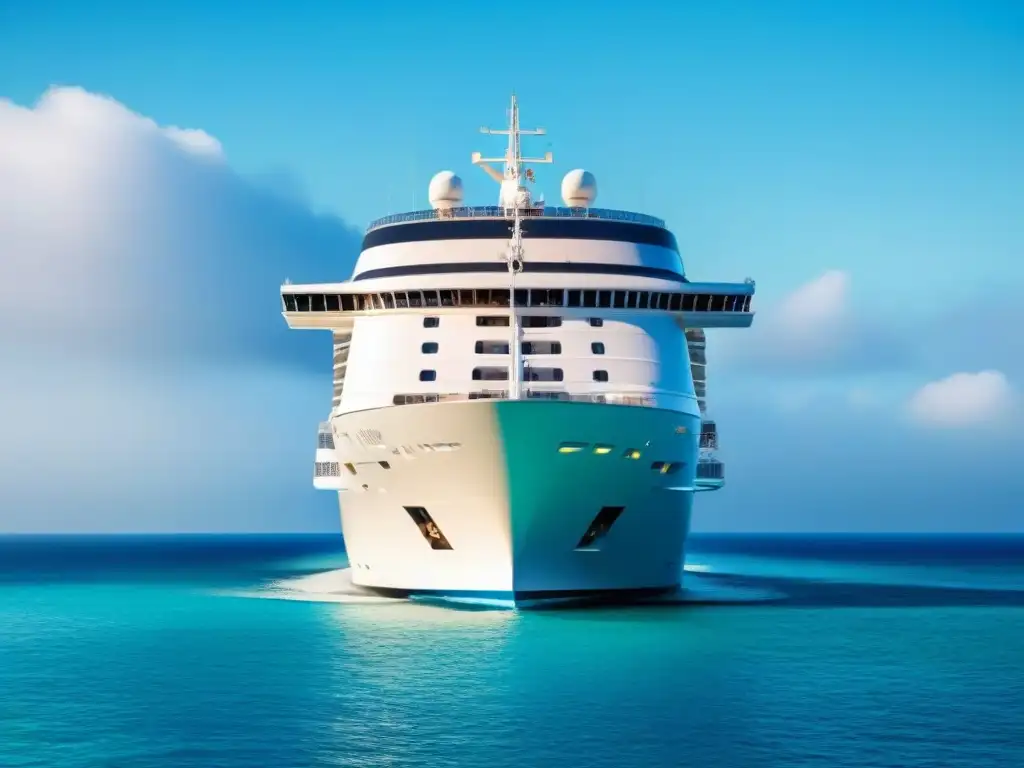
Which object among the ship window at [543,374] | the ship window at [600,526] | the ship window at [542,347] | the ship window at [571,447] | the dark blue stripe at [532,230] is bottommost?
the ship window at [600,526]

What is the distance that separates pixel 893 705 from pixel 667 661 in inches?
228

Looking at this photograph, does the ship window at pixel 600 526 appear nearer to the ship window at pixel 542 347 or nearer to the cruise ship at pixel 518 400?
the cruise ship at pixel 518 400

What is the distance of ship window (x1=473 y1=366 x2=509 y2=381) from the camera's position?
37.5 metres

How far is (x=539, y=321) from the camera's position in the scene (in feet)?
127

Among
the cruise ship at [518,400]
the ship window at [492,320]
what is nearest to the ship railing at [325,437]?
the cruise ship at [518,400]

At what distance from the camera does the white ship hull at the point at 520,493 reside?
33.8m

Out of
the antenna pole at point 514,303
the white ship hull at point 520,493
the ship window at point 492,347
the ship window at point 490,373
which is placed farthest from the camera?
the ship window at point 492,347

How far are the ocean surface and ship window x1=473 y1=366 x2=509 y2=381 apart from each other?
6.55 m

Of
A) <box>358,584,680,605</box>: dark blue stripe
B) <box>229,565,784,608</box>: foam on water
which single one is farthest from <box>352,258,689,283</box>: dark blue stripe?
<box>229,565,784,608</box>: foam on water

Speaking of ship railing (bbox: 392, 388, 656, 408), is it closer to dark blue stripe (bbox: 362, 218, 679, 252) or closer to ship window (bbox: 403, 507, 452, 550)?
ship window (bbox: 403, 507, 452, 550)

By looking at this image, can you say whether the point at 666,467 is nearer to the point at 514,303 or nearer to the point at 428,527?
the point at 514,303

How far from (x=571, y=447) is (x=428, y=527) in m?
4.90

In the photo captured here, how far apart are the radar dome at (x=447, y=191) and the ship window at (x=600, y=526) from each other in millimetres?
12646

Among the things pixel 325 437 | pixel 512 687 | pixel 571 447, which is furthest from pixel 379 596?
pixel 512 687
